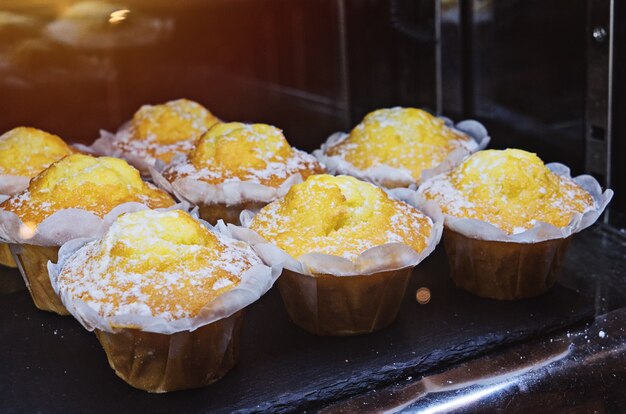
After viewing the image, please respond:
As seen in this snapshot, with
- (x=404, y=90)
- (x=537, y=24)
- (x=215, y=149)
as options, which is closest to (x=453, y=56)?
(x=404, y=90)

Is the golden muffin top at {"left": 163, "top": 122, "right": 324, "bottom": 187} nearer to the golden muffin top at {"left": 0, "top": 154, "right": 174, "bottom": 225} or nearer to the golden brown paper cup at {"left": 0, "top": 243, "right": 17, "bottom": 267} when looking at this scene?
the golden muffin top at {"left": 0, "top": 154, "right": 174, "bottom": 225}

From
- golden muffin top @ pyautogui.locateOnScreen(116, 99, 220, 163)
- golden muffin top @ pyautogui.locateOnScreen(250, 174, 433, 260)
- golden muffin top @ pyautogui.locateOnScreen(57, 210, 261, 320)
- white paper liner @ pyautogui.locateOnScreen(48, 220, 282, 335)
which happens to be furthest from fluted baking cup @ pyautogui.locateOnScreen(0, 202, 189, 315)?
golden muffin top @ pyautogui.locateOnScreen(116, 99, 220, 163)

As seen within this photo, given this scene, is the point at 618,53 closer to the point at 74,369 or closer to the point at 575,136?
the point at 575,136

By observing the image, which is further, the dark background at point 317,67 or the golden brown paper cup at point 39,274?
the dark background at point 317,67

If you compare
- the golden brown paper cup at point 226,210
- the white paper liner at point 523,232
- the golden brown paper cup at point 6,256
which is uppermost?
the white paper liner at point 523,232

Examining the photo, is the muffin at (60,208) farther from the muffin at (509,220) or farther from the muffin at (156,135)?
the muffin at (509,220)

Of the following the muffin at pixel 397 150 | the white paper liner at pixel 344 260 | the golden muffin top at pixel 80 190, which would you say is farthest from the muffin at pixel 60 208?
the muffin at pixel 397 150

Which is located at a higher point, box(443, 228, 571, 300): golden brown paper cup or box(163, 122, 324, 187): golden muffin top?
box(163, 122, 324, 187): golden muffin top
